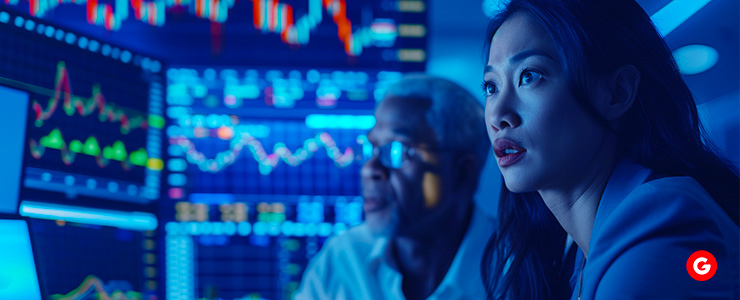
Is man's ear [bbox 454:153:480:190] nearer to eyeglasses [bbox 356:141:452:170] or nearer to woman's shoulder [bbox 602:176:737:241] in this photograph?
eyeglasses [bbox 356:141:452:170]

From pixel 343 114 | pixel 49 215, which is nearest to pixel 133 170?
pixel 49 215

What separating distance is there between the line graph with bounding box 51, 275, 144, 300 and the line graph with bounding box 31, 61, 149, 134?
34 centimetres

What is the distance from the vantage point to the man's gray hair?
1657mm

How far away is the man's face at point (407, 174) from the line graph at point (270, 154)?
0.38 m

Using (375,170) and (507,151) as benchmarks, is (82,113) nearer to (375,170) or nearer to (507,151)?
(375,170)

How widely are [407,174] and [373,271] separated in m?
0.26

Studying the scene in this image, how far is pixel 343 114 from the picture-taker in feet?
6.73

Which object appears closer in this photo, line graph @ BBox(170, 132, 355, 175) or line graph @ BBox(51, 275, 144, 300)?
line graph @ BBox(51, 275, 144, 300)

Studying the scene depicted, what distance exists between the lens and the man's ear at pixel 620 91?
842mm

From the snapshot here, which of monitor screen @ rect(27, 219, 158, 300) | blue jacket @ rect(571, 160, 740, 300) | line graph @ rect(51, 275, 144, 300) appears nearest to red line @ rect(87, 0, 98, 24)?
monitor screen @ rect(27, 219, 158, 300)

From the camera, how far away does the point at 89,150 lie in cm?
145

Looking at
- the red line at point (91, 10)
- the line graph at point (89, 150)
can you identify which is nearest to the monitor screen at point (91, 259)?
the line graph at point (89, 150)

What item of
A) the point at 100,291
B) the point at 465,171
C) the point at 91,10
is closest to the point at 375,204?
the point at 465,171

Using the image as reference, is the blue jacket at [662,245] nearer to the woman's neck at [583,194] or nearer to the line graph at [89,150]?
the woman's neck at [583,194]
